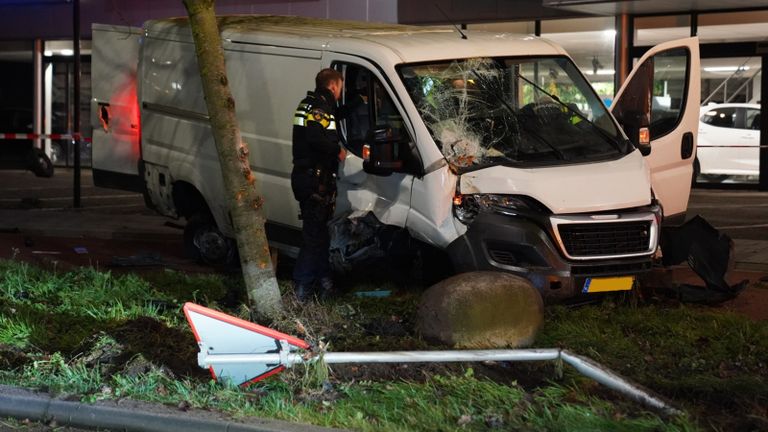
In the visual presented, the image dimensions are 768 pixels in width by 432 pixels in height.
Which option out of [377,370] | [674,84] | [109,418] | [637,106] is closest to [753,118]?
[674,84]

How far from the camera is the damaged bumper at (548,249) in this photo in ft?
26.7

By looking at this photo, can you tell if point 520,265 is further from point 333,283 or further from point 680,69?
point 680,69

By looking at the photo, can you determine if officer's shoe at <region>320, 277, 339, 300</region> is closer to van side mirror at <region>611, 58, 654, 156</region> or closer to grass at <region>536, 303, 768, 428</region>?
grass at <region>536, 303, 768, 428</region>

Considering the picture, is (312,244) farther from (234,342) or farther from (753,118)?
(753,118)

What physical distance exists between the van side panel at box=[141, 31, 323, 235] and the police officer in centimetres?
87

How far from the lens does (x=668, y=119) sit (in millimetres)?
9930

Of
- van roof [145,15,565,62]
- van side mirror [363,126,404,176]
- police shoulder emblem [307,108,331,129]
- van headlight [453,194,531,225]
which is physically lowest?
van headlight [453,194,531,225]

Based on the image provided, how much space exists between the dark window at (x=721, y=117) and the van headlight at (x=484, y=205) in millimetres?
11011

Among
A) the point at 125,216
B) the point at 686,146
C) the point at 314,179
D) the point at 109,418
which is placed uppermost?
the point at 686,146

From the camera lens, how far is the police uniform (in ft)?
28.1

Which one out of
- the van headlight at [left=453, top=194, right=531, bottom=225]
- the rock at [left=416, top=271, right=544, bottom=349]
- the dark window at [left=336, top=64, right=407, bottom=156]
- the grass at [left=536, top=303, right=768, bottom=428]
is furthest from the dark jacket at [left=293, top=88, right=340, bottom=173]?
the grass at [left=536, top=303, right=768, bottom=428]

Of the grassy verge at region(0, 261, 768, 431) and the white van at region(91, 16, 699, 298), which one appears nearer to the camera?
the grassy verge at region(0, 261, 768, 431)

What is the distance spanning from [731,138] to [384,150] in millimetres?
11214

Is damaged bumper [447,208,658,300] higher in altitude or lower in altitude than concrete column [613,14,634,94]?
lower
